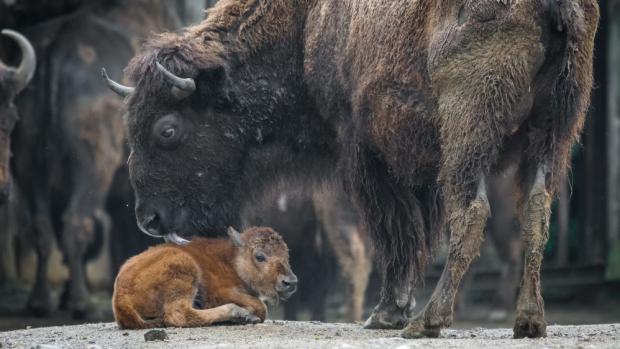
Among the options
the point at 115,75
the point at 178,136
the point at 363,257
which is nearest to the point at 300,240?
the point at 363,257

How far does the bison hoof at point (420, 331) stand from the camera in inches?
217

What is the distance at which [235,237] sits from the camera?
658 centimetres

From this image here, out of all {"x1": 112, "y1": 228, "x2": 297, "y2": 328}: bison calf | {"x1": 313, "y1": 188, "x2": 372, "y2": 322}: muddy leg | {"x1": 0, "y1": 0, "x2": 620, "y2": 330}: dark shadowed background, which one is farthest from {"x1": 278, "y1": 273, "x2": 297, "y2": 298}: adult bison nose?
{"x1": 313, "y1": 188, "x2": 372, "y2": 322}: muddy leg

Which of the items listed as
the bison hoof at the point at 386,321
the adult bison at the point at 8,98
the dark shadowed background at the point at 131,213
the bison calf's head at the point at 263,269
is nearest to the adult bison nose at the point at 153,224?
the bison calf's head at the point at 263,269

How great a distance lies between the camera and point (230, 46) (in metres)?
6.95

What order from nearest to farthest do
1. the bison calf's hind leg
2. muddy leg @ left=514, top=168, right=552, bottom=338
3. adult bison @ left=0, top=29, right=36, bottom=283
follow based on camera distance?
muddy leg @ left=514, top=168, right=552, bottom=338, the bison calf's hind leg, adult bison @ left=0, top=29, right=36, bottom=283

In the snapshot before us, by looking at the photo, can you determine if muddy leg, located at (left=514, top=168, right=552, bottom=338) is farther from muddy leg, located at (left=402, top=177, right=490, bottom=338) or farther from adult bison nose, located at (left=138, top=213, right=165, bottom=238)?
adult bison nose, located at (left=138, top=213, right=165, bottom=238)

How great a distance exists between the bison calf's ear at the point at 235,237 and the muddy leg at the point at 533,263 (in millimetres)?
1662

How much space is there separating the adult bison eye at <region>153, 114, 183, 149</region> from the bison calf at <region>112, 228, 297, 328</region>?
1.93 feet

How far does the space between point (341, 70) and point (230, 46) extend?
2.67 ft

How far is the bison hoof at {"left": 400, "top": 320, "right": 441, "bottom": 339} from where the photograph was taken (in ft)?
18.1

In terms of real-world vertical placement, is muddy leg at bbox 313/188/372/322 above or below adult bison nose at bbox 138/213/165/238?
above

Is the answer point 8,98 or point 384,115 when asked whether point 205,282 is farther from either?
point 8,98

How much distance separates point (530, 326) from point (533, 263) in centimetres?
28
